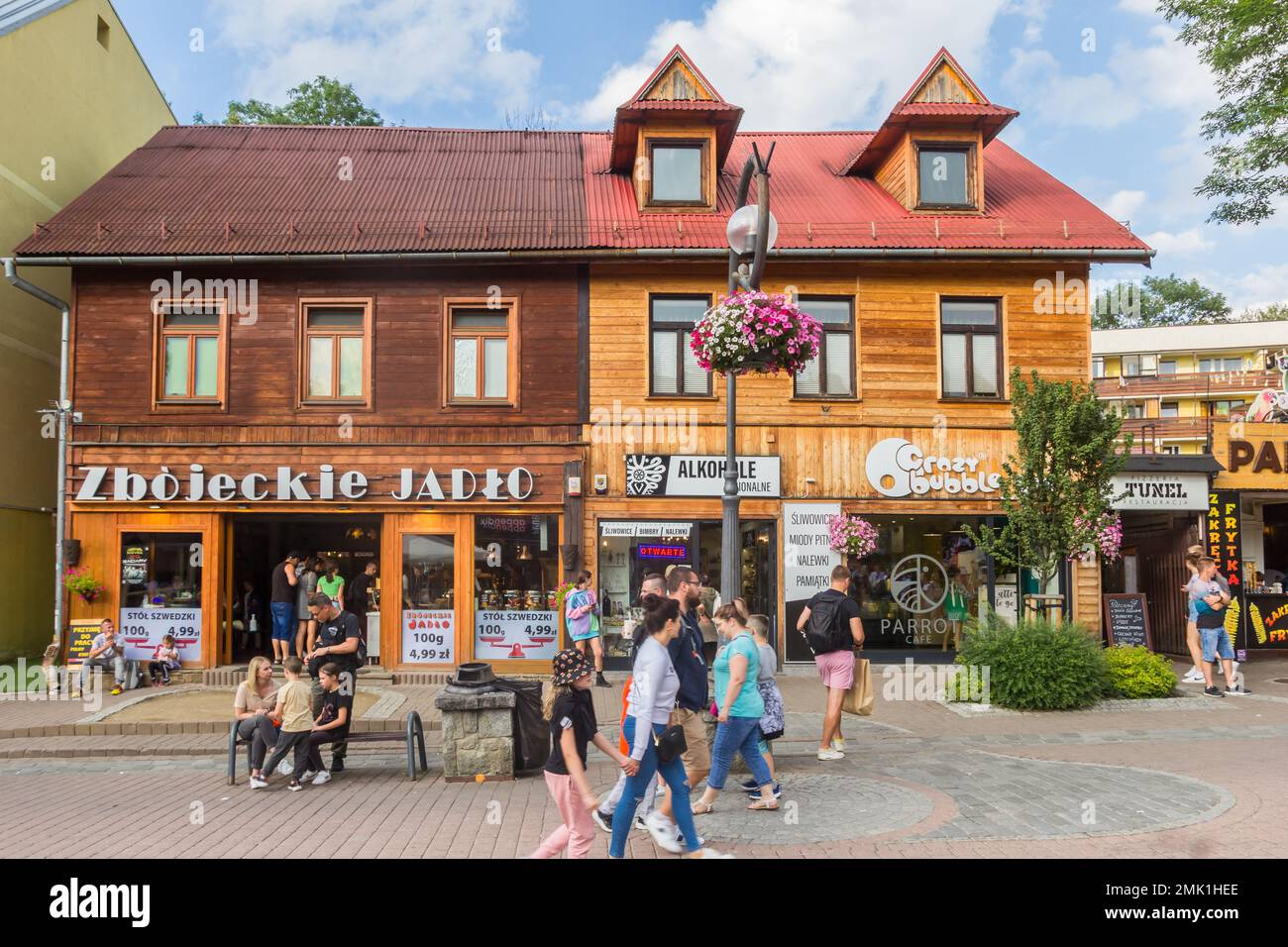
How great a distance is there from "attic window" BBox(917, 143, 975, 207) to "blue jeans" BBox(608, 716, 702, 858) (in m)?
14.5

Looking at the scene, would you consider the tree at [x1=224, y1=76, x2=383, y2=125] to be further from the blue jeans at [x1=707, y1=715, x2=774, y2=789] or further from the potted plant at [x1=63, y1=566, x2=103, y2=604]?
the blue jeans at [x1=707, y1=715, x2=774, y2=789]

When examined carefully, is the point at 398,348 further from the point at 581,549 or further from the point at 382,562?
the point at 581,549

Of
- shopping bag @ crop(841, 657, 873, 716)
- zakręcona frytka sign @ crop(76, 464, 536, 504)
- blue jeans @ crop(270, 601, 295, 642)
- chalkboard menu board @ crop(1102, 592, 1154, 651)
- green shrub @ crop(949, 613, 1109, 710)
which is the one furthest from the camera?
zakręcona frytka sign @ crop(76, 464, 536, 504)

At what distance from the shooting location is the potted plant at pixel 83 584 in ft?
52.7

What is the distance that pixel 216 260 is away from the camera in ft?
55.1

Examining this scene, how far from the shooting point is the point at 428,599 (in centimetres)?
1673

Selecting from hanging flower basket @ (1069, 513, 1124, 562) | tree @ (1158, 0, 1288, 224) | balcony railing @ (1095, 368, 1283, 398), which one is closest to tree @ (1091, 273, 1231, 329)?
balcony railing @ (1095, 368, 1283, 398)

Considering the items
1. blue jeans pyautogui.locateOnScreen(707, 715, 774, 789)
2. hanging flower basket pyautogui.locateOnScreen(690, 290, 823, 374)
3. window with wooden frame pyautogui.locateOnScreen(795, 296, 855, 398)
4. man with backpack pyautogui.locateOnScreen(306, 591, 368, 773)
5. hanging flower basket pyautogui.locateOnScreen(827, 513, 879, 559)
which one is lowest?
blue jeans pyautogui.locateOnScreen(707, 715, 774, 789)

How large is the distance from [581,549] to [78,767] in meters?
7.99

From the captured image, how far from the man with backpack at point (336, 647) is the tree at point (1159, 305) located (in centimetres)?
5561

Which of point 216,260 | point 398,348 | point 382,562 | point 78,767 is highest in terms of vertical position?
point 216,260

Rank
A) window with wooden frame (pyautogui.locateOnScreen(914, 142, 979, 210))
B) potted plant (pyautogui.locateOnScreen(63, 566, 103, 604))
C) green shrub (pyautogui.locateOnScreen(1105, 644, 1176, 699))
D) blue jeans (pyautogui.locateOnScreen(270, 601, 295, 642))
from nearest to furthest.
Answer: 1. green shrub (pyautogui.locateOnScreen(1105, 644, 1176, 699))
2. potted plant (pyautogui.locateOnScreen(63, 566, 103, 604))
3. blue jeans (pyautogui.locateOnScreen(270, 601, 295, 642))
4. window with wooden frame (pyautogui.locateOnScreen(914, 142, 979, 210))

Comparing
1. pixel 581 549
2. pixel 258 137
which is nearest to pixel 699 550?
pixel 581 549

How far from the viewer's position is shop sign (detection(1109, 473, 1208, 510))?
17.8m
